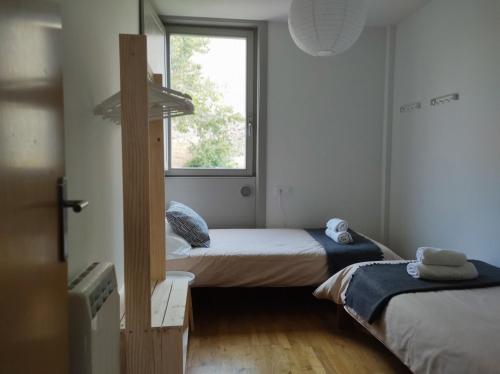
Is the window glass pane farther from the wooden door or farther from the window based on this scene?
the wooden door

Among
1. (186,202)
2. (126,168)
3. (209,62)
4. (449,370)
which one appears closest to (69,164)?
(126,168)

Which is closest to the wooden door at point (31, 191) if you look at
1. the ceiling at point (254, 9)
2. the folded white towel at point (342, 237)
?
the folded white towel at point (342, 237)

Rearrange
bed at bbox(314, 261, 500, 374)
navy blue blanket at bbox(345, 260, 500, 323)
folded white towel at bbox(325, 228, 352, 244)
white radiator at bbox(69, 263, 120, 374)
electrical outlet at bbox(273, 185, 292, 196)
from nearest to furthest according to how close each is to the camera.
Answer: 1. white radiator at bbox(69, 263, 120, 374)
2. bed at bbox(314, 261, 500, 374)
3. navy blue blanket at bbox(345, 260, 500, 323)
4. folded white towel at bbox(325, 228, 352, 244)
5. electrical outlet at bbox(273, 185, 292, 196)

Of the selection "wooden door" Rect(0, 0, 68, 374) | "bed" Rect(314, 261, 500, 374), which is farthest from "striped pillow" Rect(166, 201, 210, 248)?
"wooden door" Rect(0, 0, 68, 374)

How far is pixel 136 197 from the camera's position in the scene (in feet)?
4.62

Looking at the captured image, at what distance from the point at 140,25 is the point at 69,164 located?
1.73 m

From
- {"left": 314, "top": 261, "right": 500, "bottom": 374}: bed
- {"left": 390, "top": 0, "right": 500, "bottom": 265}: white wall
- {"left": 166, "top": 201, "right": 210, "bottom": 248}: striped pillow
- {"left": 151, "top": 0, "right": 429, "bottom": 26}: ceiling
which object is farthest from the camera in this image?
{"left": 151, "top": 0, "right": 429, "bottom": 26}: ceiling

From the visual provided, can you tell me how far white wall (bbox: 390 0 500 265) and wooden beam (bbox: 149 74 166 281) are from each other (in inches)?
86.4

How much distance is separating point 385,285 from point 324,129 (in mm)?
2032

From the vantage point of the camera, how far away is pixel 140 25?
8.53ft

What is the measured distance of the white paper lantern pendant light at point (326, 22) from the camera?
181 cm

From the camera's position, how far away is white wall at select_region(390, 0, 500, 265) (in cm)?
247

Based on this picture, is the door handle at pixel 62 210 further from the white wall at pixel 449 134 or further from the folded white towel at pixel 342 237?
the white wall at pixel 449 134

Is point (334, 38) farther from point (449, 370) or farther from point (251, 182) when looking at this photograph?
point (251, 182)
